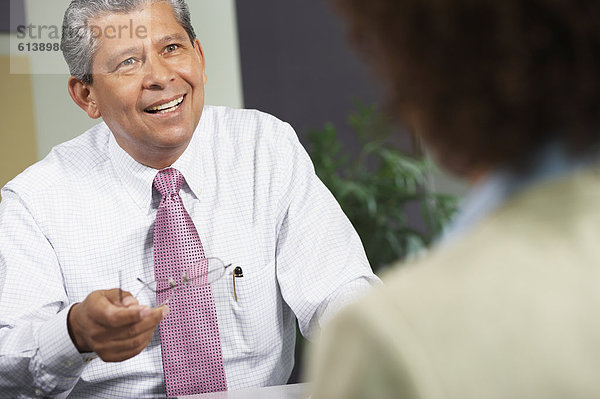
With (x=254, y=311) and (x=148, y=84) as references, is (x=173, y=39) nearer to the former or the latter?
(x=148, y=84)

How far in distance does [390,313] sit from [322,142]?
2.86 m

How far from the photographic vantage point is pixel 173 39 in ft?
6.46

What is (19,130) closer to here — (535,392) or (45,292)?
(45,292)

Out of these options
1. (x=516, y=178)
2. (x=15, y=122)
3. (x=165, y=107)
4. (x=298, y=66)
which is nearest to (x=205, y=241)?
(x=165, y=107)

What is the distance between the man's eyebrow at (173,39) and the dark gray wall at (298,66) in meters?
1.45

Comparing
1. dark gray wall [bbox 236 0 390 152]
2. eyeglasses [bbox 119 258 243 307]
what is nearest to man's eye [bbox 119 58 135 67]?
eyeglasses [bbox 119 258 243 307]

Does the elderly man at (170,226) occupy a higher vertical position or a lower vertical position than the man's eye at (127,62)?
lower

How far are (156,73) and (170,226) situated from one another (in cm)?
42

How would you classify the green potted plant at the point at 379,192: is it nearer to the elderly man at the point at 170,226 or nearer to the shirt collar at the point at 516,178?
the elderly man at the point at 170,226

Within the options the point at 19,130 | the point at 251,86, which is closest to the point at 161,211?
the point at 19,130

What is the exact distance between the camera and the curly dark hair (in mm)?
465

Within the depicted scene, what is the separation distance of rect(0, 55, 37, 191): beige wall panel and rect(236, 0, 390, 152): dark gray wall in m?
1.01

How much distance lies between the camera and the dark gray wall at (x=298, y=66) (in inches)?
138

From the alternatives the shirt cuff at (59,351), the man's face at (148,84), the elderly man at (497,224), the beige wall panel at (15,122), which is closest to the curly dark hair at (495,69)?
the elderly man at (497,224)
